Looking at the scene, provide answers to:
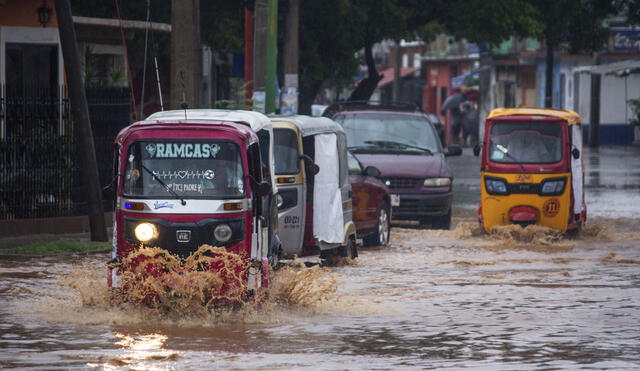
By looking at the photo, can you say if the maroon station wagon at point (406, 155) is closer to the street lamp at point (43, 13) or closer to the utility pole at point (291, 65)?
the utility pole at point (291, 65)

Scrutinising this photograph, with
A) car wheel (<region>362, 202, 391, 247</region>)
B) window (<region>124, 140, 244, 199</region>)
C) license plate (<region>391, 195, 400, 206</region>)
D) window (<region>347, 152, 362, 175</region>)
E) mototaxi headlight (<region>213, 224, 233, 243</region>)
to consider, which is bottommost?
car wheel (<region>362, 202, 391, 247</region>)

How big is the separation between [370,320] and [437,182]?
10977mm

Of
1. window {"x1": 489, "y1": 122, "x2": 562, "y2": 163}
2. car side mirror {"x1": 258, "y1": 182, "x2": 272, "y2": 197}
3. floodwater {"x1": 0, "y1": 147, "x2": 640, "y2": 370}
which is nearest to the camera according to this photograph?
floodwater {"x1": 0, "y1": 147, "x2": 640, "y2": 370}

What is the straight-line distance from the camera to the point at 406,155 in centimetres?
2420

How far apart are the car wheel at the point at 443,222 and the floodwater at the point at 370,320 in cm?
456

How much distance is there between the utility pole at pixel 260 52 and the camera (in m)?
24.9

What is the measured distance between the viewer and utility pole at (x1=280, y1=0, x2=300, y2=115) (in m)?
28.3

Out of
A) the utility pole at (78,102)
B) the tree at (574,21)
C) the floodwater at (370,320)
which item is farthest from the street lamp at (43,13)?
the tree at (574,21)

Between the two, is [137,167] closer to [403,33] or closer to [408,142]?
[408,142]

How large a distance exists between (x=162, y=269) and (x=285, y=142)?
13.6ft

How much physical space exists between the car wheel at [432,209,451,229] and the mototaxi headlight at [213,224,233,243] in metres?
11.7

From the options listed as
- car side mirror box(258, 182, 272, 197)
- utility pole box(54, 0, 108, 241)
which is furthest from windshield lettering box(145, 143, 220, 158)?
utility pole box(54, 0, 108, 241)

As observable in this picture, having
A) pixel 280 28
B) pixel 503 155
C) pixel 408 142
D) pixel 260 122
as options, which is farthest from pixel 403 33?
pixel 260 122

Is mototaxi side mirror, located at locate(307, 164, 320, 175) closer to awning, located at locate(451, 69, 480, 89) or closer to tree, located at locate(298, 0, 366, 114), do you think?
tree, located at locate(298, 0, 366, 114)
